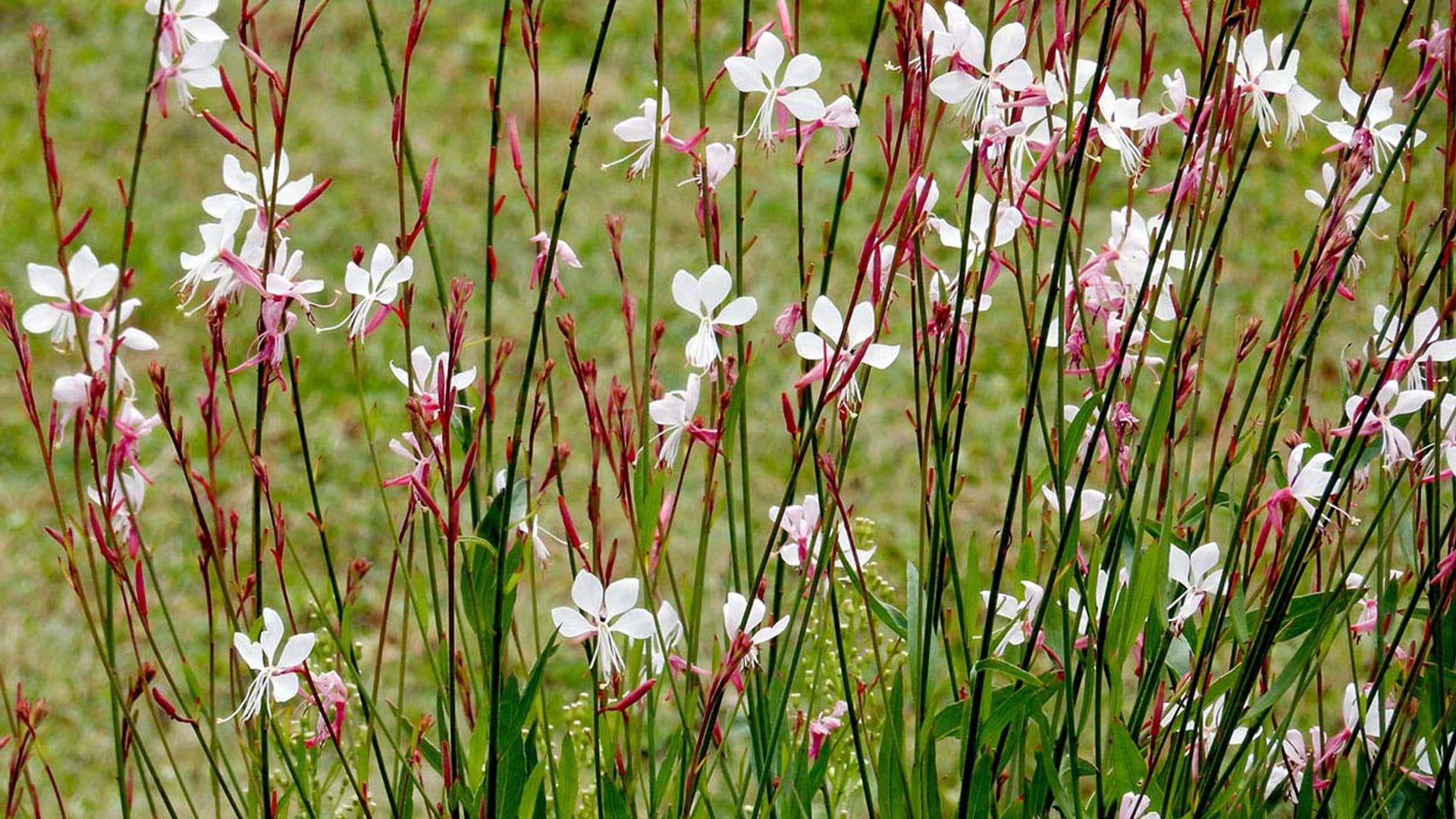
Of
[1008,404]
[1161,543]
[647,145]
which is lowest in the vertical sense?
[1161,543]

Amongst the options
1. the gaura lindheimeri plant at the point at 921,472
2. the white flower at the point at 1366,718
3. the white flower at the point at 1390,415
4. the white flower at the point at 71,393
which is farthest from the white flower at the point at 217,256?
the white flower at the point at 1366,718

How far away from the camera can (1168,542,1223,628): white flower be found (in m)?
1.33

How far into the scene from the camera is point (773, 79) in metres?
1.18

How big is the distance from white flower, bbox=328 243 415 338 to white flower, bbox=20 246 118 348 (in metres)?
0.17

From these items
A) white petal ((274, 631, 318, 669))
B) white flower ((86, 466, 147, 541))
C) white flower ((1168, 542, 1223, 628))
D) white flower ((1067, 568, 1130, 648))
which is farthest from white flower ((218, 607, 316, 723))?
white flower ((1168, 542, 1223, 628))

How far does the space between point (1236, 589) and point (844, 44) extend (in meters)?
3.86

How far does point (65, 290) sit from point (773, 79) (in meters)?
0.53

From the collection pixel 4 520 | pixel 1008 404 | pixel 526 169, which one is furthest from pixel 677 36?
pixel 4 520

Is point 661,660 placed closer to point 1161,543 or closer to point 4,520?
point 1161,543

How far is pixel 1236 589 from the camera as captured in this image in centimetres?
128

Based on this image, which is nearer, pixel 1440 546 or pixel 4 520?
pixel 1440 546

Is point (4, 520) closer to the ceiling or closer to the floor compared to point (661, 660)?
closer to the ceiling

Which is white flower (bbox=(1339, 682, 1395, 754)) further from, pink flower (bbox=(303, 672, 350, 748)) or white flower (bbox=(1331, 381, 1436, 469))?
pink flower (bbox=(303, 672, 350, 748))

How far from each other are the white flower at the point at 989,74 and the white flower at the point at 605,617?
423 millimetres
